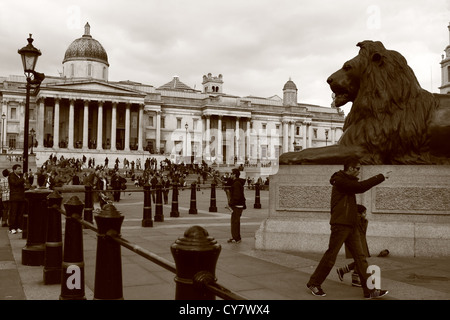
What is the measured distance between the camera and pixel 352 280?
6.02m

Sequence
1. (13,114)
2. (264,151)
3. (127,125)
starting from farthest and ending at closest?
(264,151) < (127,125) < (13,114)

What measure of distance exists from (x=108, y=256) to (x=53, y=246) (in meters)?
2.77

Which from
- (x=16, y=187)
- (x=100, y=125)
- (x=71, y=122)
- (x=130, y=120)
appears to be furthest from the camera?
(x=130, y=120)

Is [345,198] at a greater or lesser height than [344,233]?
greater

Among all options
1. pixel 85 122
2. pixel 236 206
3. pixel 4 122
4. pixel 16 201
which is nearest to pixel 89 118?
pixel 85 122

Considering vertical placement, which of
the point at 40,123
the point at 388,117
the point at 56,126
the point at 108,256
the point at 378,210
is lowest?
the point at 108,256

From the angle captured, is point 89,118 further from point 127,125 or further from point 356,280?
point 356,280

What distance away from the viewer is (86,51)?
7606cm

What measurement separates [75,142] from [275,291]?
72.4 meters

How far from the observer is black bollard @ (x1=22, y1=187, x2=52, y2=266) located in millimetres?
7434

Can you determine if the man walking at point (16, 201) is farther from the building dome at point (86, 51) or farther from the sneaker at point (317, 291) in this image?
the building dome at point (86, 51)

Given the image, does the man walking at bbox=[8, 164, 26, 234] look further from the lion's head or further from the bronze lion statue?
the lion's head

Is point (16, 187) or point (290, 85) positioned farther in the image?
point (290, 85)
